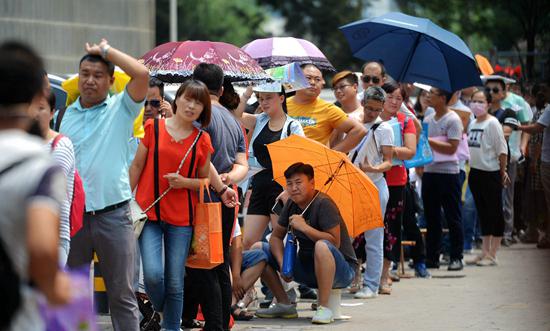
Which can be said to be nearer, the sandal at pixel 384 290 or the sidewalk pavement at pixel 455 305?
the sidewalk pavement at pixel 455 305

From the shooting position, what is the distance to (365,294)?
1137 cm

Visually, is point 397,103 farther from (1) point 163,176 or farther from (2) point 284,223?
(1) point 163,176

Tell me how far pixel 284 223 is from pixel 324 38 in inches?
2458

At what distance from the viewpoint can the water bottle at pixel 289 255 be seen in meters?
9.62

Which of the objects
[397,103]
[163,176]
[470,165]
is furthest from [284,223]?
[470,165]

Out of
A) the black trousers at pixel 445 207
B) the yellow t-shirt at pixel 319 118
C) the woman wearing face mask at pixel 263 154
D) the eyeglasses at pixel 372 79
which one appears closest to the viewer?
the woman wearing face mask at pixel 263 154

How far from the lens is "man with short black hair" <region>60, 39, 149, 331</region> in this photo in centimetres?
700

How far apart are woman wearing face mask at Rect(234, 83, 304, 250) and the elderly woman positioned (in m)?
1.35

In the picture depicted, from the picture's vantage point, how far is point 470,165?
1485 cm

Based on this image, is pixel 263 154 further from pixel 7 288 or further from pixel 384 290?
pixel 7 288

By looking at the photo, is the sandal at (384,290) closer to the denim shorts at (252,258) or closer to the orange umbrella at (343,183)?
the orange umbrella at (343,183)

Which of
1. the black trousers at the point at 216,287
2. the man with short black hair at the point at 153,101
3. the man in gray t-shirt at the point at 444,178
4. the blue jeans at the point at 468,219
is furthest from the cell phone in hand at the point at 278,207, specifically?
the blue jeans at the point at 468,219

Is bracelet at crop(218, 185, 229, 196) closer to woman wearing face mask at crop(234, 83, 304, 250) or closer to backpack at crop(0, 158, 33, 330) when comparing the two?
woman wearing face mask at crop(234, 83, 304, 250)

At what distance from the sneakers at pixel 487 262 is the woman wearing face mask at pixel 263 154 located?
4.76 metres
